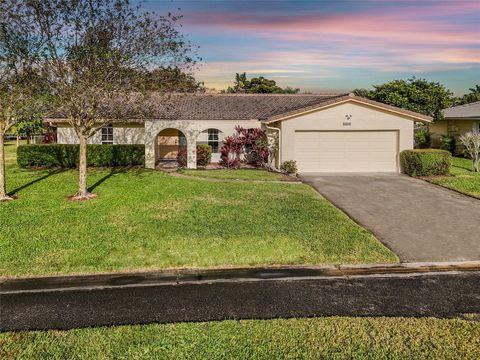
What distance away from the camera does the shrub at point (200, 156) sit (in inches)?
932

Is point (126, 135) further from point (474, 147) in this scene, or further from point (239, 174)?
point (474, 147)

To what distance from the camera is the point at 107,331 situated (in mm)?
5555

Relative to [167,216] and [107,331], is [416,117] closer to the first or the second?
[167,216]

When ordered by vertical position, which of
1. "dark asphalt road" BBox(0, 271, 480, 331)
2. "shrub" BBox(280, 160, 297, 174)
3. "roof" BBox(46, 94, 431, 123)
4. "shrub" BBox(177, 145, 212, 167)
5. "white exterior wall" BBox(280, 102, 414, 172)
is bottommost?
"dark asphalt road" BBox(0, 271, 480, 331)

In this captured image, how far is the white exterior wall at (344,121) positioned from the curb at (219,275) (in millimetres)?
13379

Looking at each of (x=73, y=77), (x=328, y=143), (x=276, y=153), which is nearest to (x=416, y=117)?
(x=328, y=143)

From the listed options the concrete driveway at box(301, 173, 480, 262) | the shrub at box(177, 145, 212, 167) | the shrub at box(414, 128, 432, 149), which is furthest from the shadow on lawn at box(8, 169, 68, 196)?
the shrub at box(414, 128, 432, 149)

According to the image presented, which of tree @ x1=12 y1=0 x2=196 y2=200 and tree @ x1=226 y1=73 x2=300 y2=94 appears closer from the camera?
tree @ x1=12 y1=0 x2=196 y2=200

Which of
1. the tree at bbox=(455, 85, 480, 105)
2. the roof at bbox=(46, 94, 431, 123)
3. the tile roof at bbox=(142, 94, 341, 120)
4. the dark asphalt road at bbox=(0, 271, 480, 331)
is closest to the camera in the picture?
the dark asphalt road at bbox=(0, 271, 480, 331)

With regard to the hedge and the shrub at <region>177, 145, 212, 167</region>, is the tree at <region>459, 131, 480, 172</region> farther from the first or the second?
the hedge

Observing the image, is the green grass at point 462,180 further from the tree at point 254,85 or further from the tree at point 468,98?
the tree at point 254,85

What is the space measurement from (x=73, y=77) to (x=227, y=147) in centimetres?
1178

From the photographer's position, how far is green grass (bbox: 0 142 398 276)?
28.1ft

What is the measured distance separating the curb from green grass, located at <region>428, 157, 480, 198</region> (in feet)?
28.6
